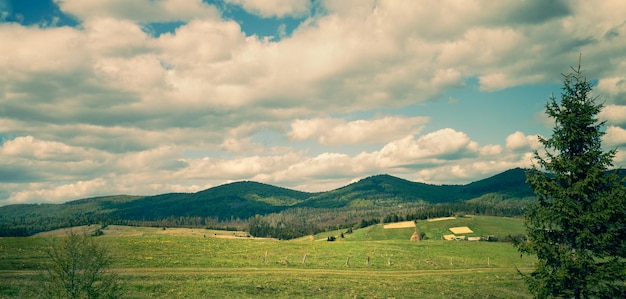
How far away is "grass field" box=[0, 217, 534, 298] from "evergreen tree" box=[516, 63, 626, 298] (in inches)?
857

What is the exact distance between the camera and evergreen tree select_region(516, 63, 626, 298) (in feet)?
75.3

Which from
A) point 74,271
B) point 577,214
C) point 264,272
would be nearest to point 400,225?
point 264,272

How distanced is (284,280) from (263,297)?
6.23 m

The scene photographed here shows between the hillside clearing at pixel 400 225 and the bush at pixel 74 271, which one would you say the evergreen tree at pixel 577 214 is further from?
the hillside clearing at pixel 400 225

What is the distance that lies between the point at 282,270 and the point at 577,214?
38175mm

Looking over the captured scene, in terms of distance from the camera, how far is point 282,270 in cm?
5319

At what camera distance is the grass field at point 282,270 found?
41.4m

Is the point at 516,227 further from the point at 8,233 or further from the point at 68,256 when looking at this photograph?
the point at 8,233

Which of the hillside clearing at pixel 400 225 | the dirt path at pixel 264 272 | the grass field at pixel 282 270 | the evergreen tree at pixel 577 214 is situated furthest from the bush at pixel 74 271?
the hillside clearing at pixel 400 225

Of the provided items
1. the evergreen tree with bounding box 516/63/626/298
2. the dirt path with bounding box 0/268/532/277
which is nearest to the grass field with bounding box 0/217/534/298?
the dirt path with bounding box 0/268/532/277

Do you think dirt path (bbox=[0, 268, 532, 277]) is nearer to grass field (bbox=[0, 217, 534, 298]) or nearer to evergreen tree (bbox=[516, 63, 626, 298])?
grass field (bbox=[0, 217, 534, 298])

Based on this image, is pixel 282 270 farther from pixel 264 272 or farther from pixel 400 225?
pixel 400 225

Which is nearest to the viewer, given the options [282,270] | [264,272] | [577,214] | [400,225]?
[577,214]

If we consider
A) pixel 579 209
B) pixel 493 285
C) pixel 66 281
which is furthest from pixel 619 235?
pixel 66 281
